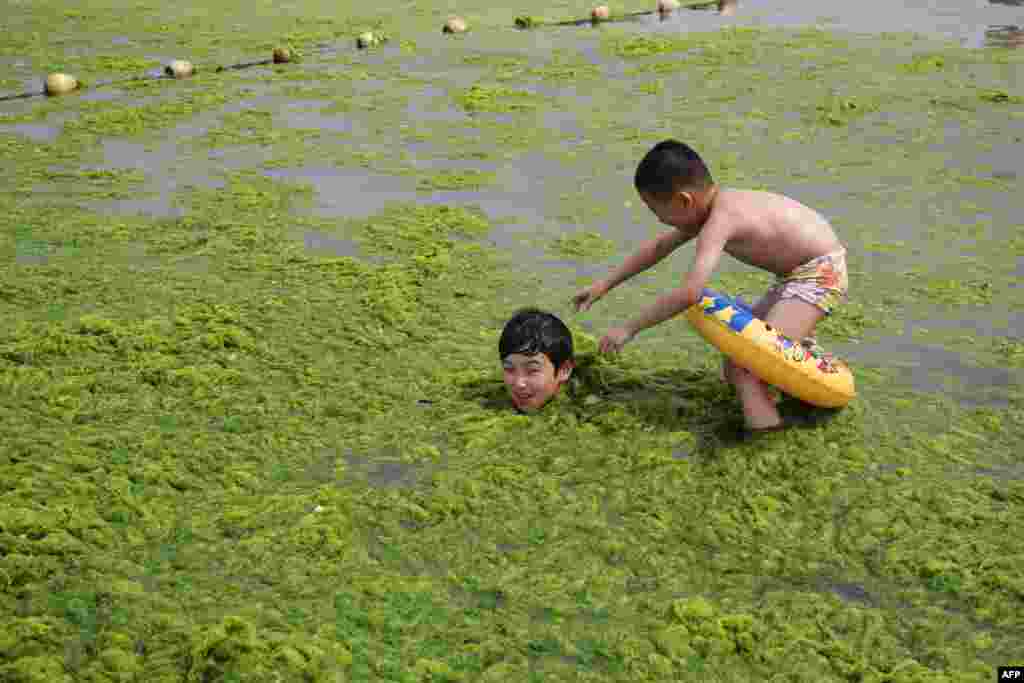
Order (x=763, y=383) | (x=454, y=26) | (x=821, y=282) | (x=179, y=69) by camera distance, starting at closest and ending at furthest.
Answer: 1. (x=763, y=383)
2. (x=821, y=282)
3. (x=179, y=69)
4. (x=454, y=26)

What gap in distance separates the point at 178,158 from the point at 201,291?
8.90ft

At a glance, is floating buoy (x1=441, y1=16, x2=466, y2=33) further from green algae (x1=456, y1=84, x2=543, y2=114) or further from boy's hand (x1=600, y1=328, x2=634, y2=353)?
boy's hand (x1=600, y1=328, x2=634, y2=353)

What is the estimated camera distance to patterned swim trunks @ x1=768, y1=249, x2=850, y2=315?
3.57 meters

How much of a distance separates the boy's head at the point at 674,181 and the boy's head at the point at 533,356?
627 millimetres

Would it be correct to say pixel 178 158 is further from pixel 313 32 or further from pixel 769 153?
pixel 313 32

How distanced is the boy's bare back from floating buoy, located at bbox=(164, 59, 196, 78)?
25.7ft

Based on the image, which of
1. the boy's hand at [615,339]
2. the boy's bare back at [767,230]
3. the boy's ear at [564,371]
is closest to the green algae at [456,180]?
the boy's ear at [564,371]

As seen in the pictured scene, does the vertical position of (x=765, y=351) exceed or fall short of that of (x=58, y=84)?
it falls short

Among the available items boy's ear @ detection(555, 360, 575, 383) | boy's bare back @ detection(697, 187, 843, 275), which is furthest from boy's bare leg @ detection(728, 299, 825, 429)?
boy's ear @ detection(555, 360, 575, 383)

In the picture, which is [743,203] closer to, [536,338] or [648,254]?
[648,254]

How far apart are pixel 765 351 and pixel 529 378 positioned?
2.86 feet

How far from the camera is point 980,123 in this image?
24.7ft

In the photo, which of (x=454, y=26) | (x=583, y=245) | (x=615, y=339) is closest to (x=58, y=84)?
(x=454, y=26)

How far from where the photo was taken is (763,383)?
3.47 m
